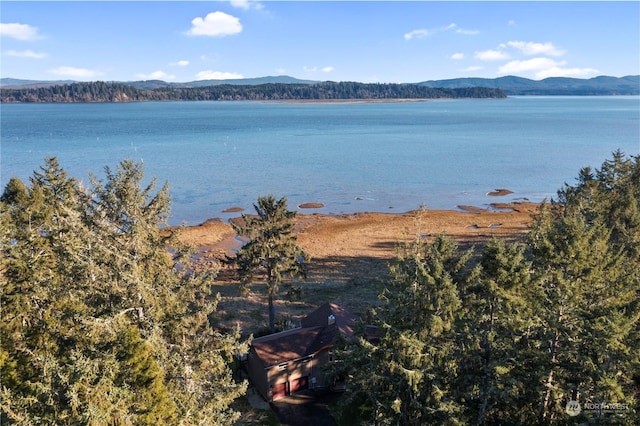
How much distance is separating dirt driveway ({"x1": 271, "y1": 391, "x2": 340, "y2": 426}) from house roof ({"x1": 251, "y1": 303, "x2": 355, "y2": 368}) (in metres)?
2.32

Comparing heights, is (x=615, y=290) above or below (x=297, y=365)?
above

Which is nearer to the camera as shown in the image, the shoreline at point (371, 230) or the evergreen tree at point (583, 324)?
the evergreen tree at point (583, 324)

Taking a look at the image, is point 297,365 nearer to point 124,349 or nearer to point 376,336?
point 376,336

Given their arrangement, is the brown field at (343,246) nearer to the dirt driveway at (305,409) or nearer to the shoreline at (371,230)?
the shoreline at (371,230)

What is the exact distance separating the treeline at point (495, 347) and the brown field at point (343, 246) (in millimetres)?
10007

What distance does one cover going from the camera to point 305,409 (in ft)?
76.6

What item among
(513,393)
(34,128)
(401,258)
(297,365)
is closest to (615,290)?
(513,393)

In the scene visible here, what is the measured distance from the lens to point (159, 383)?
40.6ft

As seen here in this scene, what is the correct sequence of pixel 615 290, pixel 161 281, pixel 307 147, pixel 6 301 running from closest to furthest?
pixel 161 281 → pixel 6 301 → pixel 615 290 → pixel 307 147

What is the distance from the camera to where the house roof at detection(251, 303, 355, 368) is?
2428 cm

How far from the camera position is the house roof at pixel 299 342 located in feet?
79.7

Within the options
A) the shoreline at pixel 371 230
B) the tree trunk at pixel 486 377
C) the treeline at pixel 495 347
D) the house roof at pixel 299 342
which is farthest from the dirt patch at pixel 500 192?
the tree trunk at pixel 486 377

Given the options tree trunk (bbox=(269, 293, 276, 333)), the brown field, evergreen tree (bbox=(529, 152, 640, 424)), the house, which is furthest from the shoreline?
evergreen tree (bbox=(529, 152, 640, 424))

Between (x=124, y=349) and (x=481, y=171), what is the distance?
93.5 meters
